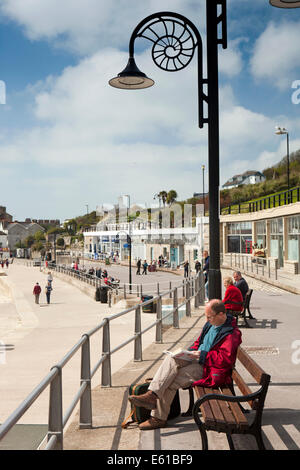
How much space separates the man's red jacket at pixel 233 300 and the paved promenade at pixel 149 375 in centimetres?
62

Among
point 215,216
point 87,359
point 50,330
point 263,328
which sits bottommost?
point 50,330

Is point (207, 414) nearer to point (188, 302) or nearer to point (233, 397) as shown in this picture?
point (233, 397)

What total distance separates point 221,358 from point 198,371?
310 mm

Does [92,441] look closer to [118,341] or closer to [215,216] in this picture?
[215,216]

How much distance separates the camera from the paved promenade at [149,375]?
4.36 m

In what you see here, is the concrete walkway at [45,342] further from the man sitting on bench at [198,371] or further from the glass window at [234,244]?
the glass window at [234,244]

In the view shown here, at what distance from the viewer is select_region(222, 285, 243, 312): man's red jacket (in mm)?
9898

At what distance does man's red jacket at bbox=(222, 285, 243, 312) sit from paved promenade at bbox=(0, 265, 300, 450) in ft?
2.03

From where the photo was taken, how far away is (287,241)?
102 feet

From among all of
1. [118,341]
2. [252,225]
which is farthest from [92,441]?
[252,225]

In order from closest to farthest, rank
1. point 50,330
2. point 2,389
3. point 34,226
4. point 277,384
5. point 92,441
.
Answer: point 92,441 < point 277,384 < point 2,389 < point 50,330 < point 34,226

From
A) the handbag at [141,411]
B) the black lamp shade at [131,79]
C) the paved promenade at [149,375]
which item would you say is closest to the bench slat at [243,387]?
the paved promenade at [149,375]
